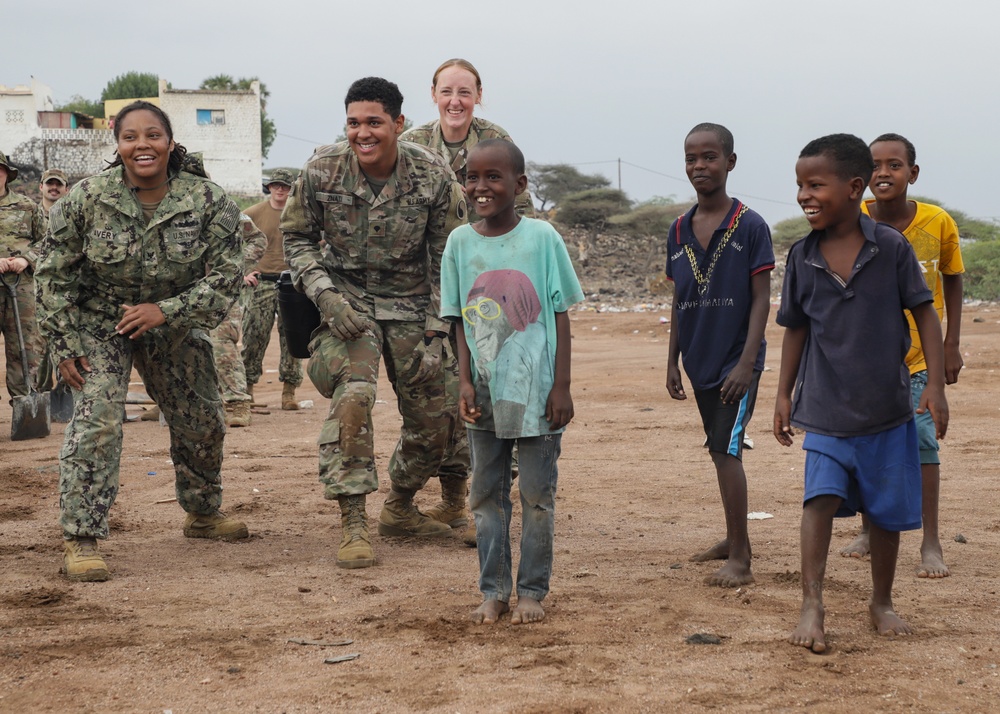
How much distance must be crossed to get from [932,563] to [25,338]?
758cm

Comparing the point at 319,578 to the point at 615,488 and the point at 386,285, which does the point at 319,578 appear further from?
Result: the point at 615,488

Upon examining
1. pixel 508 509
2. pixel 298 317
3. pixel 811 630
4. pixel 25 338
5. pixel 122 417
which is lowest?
pixel 811 630

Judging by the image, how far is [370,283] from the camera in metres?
5.46

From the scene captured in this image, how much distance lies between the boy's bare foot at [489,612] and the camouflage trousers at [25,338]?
258 inches

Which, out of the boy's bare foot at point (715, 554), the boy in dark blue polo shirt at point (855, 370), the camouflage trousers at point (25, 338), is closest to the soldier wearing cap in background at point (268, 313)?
the camouflage trousers at point (25, 338)

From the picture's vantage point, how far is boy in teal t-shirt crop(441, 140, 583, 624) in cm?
411

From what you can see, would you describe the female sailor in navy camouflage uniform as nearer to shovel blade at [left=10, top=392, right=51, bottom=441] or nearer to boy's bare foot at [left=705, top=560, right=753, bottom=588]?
boy's bare foot at [left=705, top=560, right=753, bottom=588]

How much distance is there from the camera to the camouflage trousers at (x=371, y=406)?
516 centimetres

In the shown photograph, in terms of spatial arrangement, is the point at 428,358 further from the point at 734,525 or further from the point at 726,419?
the point at 734,525

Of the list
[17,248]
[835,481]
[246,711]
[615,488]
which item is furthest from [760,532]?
[17,248]

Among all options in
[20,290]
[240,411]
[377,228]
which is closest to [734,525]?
[377,228]

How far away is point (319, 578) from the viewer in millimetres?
4953

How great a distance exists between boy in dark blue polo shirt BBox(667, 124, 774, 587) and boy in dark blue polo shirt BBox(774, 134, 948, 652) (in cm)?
75

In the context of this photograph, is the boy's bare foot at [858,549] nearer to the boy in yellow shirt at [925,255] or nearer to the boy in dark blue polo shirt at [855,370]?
the boy in yellow shirt at [925,255]
